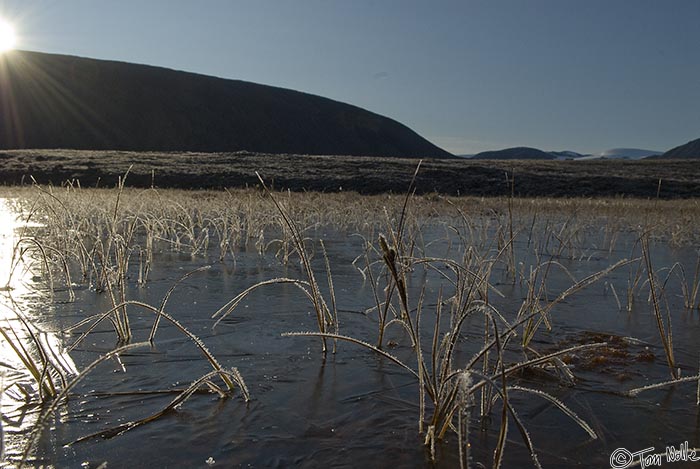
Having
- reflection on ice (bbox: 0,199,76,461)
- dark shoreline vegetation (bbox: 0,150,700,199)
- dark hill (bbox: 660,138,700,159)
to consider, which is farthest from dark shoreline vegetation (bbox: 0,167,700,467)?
dark hill (bbox: 660,138,700,159)

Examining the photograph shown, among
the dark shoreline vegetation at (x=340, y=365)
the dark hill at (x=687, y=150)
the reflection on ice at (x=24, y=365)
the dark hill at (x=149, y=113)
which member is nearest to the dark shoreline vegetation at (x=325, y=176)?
the dark shoreline vegetation at (x=340, y=365)

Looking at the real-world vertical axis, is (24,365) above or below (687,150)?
below

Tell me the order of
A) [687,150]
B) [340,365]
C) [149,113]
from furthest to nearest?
[687,150] → [149,113] → [340,365]

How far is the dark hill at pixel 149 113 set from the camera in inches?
2813

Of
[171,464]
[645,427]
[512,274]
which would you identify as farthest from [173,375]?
[512,274]

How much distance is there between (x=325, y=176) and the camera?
2795 centimetres

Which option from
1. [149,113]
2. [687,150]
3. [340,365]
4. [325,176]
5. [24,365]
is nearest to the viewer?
[24,365]

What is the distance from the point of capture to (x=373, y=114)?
4323 inches

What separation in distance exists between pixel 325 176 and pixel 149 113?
59332 millimetres

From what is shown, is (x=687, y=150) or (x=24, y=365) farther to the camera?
(x=687, y=150)

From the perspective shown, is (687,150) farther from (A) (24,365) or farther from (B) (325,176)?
(A) (24,365)

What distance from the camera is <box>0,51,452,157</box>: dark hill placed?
71438 mm

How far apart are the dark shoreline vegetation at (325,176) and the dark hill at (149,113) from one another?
40686 mm

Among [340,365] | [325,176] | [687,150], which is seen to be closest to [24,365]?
[340,365]
